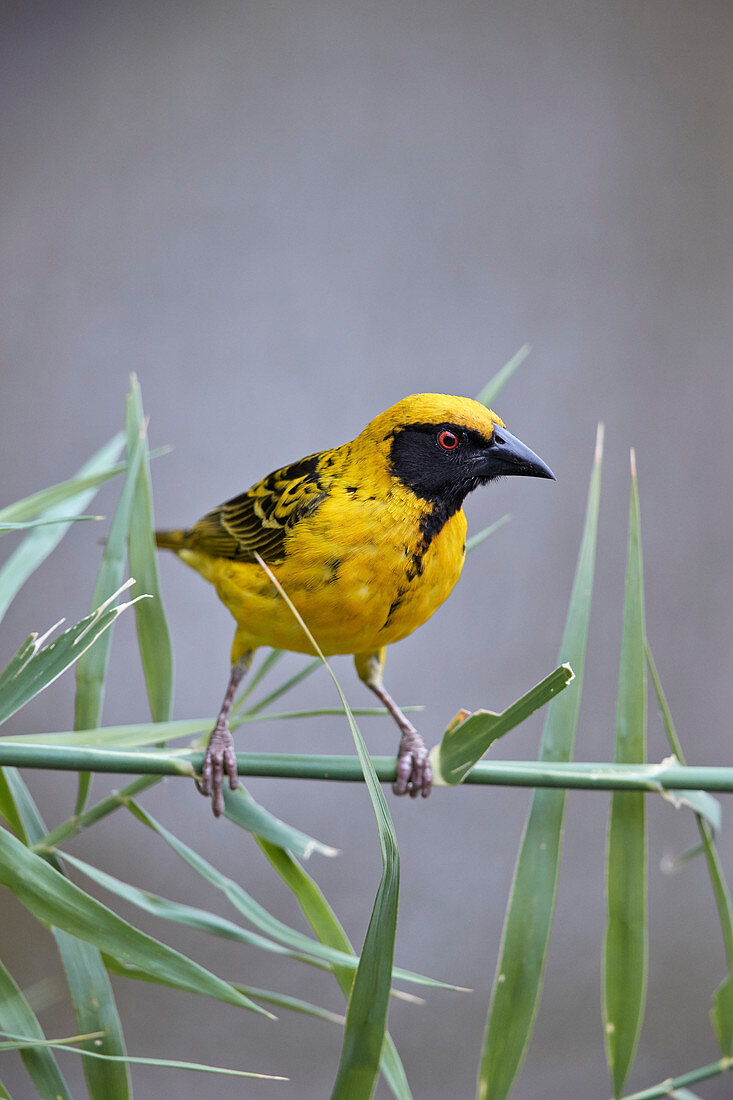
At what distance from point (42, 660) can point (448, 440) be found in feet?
0.83

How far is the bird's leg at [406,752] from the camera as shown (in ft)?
2.36

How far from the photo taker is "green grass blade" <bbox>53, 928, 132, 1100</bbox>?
572 mm

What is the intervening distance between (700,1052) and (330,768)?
1.91 metres

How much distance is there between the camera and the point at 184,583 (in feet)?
6.34

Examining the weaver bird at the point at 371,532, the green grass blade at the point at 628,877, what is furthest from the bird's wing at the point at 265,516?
the green grass blade at the point at 628,877

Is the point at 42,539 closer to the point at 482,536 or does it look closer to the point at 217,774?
the point at 217,774

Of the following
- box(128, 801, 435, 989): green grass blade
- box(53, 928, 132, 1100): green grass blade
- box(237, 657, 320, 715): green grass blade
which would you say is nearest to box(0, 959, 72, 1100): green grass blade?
box(53, 928, 132, 1100): green grass blade

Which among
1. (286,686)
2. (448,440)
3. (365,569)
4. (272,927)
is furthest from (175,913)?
(448,440)

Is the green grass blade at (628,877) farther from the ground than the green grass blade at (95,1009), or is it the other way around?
the green grass blade at (628,877)

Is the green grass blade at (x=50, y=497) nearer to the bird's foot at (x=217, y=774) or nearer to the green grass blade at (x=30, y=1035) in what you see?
the bird's foot at (x=217, y=774)

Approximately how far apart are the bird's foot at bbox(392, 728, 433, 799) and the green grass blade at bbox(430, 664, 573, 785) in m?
0.14

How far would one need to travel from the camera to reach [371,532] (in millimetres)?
604

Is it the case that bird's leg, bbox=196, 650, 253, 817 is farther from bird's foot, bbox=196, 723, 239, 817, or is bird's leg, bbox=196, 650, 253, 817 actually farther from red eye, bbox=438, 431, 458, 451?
red eye, bbox=438, 431, 458, 451

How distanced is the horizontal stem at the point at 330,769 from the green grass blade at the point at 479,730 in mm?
15
